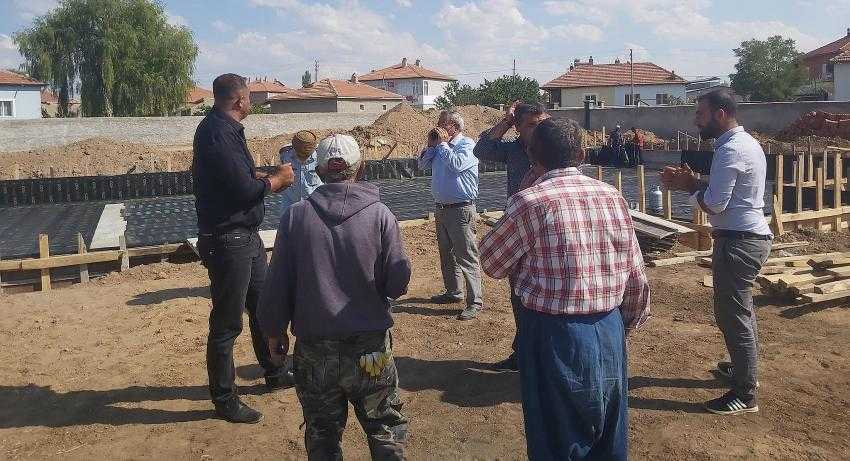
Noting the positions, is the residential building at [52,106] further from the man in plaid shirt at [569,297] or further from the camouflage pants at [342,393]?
the man in plaid shirt at [569,297]

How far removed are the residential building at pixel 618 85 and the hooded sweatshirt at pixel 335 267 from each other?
5632 centimetres

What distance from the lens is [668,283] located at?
770cm

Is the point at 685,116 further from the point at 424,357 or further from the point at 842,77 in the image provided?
the point at 424,357

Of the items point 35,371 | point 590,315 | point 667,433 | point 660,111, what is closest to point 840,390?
point 667,433

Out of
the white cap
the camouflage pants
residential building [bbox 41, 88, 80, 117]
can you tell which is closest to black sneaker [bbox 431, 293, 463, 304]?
the camouflage pants

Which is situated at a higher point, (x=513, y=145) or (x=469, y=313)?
(x=513, y=145)

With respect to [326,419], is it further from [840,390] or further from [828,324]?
[828,324]

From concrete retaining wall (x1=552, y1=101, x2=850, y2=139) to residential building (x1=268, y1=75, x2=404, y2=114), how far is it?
23.5m

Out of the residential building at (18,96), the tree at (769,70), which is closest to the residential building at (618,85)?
the tree at (769,70)

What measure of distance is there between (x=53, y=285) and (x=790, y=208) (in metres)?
11.9

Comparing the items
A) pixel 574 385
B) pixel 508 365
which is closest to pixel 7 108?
pixel 508 365

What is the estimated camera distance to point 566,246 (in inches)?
107

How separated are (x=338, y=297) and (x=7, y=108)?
50.6m

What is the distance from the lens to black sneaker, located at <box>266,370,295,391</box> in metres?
4.92
